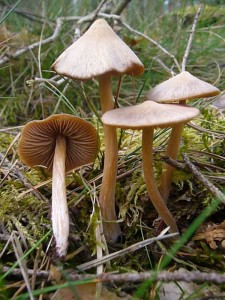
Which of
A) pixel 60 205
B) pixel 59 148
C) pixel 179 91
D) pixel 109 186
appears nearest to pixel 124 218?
pixel 109 186

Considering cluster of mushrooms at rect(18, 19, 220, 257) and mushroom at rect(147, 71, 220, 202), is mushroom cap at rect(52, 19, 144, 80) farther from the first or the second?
mushroom at rect(147, 71, 220, 202)

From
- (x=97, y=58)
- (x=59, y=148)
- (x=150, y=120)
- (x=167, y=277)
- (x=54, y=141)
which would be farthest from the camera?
(x=54, y=141)

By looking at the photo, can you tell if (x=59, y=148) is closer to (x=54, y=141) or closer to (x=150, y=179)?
→ (x=54, y=141)

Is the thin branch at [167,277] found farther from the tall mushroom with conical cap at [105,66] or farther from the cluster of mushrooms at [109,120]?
the tall mushroom with conical cap at [105,66]

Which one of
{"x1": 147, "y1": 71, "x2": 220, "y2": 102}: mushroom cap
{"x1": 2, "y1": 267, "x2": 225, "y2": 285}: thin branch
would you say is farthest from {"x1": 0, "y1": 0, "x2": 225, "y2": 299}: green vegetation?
{"x1": 147, "y1": 71, "x2": 220, "y2": 102}: mushroom cap

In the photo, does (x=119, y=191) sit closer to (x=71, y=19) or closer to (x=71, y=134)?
(x=71, y=134)

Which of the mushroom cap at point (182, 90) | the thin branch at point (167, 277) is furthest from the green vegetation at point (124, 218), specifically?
the mushroom cap at point (182, 90)

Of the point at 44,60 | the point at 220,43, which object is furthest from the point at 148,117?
the point at 220,43
